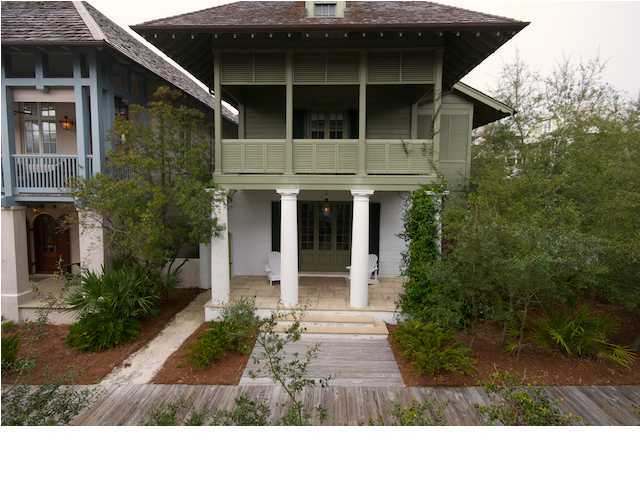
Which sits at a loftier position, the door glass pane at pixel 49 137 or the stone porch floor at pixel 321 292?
the door glass pane at pixel 49 137

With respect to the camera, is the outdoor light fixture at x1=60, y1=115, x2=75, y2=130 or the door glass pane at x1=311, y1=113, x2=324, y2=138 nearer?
the outdoor light fixture at x1=60, y1=115, x2=75, y2=130

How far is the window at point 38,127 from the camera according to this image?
11.8 metres

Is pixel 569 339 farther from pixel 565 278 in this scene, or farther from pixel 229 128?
pixel 229 128

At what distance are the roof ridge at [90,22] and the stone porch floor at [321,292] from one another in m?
7.82

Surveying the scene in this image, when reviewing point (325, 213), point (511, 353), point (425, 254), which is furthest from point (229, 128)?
point (511, 353)

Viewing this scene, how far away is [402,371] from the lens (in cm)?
766

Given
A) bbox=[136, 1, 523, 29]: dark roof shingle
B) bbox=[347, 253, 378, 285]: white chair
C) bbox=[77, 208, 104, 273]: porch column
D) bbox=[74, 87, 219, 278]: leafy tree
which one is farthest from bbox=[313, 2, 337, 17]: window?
bbox=[77, 208, 104, 273]: porch column

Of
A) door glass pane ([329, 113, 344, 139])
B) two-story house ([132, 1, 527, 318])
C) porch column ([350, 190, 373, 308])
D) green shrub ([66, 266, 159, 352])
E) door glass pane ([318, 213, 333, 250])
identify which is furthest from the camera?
door glass pane ([318, 213, 333, 250])

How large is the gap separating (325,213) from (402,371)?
7.19 m

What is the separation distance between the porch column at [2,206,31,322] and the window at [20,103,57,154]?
2.35 m

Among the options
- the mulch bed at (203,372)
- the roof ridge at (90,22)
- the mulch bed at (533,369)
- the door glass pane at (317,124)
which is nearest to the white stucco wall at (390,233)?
the door glass pane at (317,124)

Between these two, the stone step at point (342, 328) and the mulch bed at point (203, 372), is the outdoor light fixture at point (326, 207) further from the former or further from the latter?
the mulch bed at point (203, 372)

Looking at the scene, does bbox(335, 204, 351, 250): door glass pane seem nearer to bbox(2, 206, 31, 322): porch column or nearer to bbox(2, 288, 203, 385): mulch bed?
bbox(2, 288, 203, 385): mulch bed

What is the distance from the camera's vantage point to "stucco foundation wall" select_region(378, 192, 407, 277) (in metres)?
13.7
